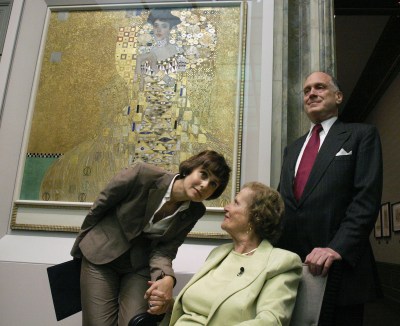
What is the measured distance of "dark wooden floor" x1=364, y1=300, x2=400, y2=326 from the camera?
460 cm

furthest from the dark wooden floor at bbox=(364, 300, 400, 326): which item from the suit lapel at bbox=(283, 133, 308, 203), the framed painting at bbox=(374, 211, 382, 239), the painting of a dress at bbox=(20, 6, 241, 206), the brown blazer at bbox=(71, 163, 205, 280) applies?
the brown blazer at bbox=(71, 163, 205, 280)

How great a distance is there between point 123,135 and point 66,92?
69 centimetres

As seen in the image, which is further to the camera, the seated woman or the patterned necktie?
the patterned necktie

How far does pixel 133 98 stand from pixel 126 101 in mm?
65

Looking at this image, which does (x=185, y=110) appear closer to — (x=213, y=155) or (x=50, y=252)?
(x=213, y=155)

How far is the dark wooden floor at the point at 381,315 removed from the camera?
15.1 ft

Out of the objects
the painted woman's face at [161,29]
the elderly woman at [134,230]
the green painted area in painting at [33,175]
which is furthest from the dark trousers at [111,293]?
the painted woman's face at [161,29]

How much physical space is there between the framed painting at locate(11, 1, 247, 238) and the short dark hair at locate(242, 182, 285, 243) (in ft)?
3.48

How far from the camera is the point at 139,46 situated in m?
3.44

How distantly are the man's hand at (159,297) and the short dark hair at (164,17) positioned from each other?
235 cm

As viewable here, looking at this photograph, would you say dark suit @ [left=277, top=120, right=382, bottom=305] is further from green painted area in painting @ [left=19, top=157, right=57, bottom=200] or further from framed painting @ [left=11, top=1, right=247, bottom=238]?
green painted area in painting @ [left=19, top=157, right=57, bottom=200]

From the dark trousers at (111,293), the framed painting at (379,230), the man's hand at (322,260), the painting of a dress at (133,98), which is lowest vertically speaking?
the dark trousers at (111,293)

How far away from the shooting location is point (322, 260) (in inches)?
66.1

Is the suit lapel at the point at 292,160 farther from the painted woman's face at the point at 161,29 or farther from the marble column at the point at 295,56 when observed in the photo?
the painted woman's face at the point at 161,29
